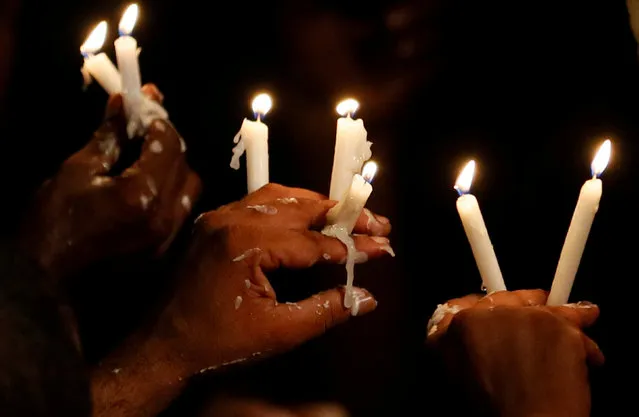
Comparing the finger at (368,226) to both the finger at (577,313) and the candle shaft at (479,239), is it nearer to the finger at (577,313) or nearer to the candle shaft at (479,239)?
the candle shaft at (479,239)

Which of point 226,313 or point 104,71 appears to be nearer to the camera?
point 226,313

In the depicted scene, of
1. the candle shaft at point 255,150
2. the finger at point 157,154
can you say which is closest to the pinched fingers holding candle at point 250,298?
the candle shaft at point 255,150

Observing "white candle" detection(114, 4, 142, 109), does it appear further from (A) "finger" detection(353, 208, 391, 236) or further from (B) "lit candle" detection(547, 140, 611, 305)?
(B) "lit candle" detection(547, 140, 611, 305)

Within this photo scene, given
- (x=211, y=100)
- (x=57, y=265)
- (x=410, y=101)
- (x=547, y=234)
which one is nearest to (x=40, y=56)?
(x=211, y=100)

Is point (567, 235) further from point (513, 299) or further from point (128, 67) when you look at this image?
point (128, 67)

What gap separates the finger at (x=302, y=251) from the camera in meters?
0.98

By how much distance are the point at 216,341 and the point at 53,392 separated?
0.92 feet

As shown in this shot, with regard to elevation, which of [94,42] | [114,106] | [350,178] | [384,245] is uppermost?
[94,42]

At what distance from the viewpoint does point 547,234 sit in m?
1.30

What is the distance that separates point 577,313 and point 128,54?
0.79 m

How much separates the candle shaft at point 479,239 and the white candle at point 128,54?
0.56 meters

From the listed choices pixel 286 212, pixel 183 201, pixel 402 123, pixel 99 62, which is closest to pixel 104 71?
pixel 99 62

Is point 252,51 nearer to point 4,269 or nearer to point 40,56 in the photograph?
point 40,56

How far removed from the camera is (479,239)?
39.2 inches
